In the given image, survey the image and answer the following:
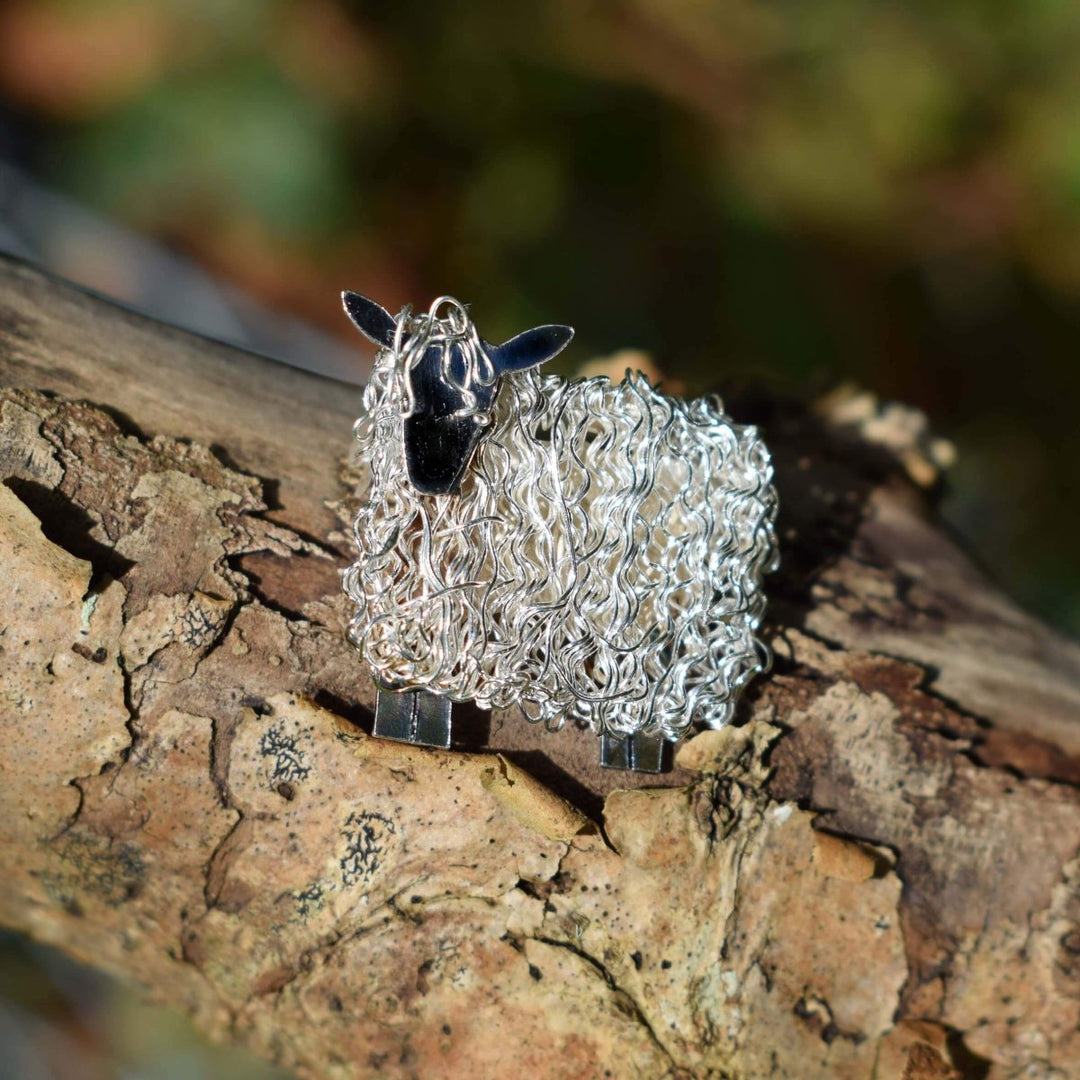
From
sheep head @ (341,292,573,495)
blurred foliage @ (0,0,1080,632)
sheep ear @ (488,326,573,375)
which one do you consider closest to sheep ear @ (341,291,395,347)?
sheep head @ (341,292,573,495)

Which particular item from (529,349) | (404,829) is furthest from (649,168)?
(404,829)

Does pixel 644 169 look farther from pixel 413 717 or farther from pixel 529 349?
pixel 413 717

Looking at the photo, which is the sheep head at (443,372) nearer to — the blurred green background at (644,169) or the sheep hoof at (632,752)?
the sheep hoof at (632,752)

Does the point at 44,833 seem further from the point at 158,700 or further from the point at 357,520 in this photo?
the point at 357,520

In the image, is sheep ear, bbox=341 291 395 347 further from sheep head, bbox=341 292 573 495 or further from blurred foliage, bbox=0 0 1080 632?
blurred foliage, bbox=0 0 1080 632

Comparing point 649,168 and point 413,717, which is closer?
point 413,717

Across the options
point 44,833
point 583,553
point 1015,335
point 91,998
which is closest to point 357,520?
point 583,553

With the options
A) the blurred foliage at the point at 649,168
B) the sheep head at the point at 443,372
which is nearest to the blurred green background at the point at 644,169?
the blurred foliage at the point at 649,168
